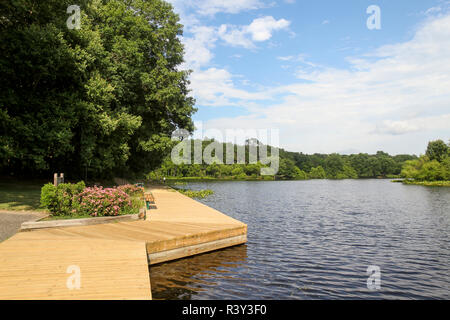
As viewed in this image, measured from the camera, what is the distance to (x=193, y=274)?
9219 millimetres

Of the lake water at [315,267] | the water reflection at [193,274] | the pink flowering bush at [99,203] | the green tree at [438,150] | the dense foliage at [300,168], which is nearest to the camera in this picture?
the water reflection at [193,274]

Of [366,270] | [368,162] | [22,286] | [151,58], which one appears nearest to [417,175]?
[368,162]

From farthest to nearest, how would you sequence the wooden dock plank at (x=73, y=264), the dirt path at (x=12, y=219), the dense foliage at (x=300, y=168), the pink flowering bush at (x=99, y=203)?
1. the dense foliage at (x=300, y=168)
2. the pink flowering bush at (x=99, y=203)
3. the dirt path at (x=12, y=219)
4. the wooden dock plank at (x=73, y=264)

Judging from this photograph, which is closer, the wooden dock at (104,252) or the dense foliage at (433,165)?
the wooden dock at (104,252)

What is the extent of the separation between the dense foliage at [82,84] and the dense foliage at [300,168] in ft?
222

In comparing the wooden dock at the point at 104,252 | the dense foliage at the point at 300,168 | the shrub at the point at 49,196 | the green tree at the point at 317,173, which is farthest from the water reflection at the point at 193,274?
the green tree at the point at 317,173

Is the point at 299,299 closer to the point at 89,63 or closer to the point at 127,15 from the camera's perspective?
the point at 89,63

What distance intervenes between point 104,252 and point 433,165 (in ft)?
327

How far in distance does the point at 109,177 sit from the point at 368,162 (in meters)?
146

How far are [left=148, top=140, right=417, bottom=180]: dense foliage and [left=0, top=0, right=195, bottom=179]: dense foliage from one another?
6779cm

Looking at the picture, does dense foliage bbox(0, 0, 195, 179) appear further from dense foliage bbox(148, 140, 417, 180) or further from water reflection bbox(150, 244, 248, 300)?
dense foliage bbox(148, 140, 417, 180)

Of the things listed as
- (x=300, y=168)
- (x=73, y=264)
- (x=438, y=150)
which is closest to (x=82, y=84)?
(x=73, y=264)

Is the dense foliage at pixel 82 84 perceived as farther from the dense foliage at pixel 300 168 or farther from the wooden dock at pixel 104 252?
the dense foliage at pixel 300 168

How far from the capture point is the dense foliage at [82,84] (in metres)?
18.4
